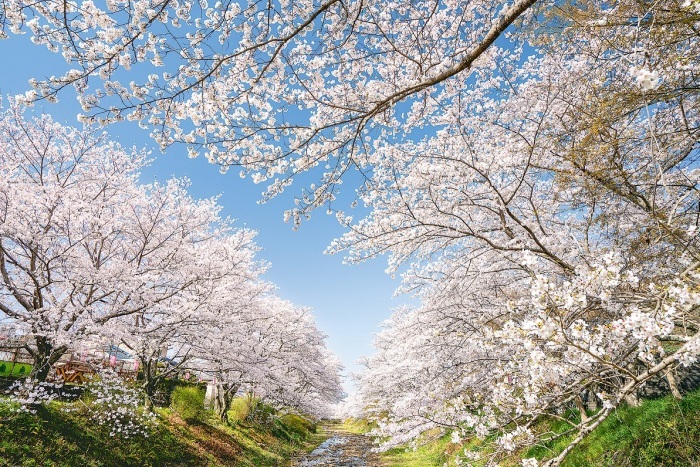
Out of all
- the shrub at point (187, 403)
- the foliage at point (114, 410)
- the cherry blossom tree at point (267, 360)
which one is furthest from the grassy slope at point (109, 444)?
the cherry blossom tree at point (267, 360)

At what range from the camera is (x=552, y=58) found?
6160 mm

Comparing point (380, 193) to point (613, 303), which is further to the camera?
point (380, 193)

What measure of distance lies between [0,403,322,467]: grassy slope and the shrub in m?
0.38

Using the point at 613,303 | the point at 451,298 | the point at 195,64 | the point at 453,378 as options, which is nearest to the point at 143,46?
the point at 195,64

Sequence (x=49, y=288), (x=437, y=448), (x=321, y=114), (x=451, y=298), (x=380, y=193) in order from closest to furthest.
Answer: (x=321, y=114)
(x=380, y=193)
(x=49, y=288)
(x=451, y=298)
(x=437, y=448)

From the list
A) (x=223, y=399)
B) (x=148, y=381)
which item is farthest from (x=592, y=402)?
(x=223, y=399)

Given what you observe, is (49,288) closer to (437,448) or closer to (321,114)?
(321,114)

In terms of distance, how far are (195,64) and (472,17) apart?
389cm

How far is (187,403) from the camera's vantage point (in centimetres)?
1419

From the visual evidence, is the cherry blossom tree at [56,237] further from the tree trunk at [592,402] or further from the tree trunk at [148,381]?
the tree trunk at [592,402]

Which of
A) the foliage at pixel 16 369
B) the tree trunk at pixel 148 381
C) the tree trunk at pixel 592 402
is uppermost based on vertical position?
the foliage at pixel 16 369

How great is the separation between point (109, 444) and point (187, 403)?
17.5ft

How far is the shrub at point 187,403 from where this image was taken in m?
13.9

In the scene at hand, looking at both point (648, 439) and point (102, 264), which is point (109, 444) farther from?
point (648, 439)
